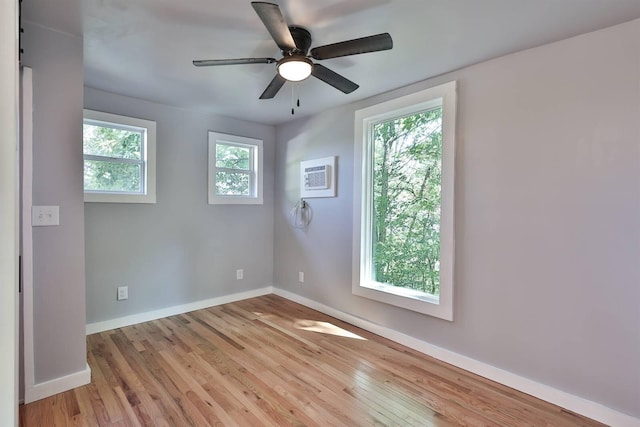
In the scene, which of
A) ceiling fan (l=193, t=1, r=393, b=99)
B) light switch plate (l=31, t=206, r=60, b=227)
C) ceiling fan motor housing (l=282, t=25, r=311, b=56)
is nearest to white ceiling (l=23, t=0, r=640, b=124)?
ceiling fan motor housing (l=282, t=25, r=311, b=56)

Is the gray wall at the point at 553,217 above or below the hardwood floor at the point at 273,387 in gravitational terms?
above

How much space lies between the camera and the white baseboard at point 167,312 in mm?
3051

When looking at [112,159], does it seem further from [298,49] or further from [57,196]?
[298,49]

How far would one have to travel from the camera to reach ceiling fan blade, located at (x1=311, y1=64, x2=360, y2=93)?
6.53 ft

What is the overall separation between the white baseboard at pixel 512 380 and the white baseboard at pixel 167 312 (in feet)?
4.76

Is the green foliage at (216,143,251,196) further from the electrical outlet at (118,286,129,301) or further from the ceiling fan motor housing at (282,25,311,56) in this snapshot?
the ceiling fan motor housing at (282,25,311,56)

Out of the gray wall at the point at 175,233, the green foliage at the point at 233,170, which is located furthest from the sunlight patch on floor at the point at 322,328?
the green foliage at the point at 233,170

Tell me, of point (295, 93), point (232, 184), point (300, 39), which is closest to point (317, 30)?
point (300, 39)

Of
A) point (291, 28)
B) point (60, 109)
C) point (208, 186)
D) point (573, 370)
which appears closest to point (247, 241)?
point (208, 186)

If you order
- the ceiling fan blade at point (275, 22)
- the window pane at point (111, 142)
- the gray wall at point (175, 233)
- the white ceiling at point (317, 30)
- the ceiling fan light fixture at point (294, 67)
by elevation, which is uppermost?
the white ceiling at point (317, 30)

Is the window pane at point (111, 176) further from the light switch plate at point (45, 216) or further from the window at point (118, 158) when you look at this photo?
the light switch plate at point (45, 216)

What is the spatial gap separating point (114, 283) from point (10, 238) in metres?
3.11

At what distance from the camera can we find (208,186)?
3742mm

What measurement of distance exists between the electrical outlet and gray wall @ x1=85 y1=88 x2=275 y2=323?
0.04 metres
